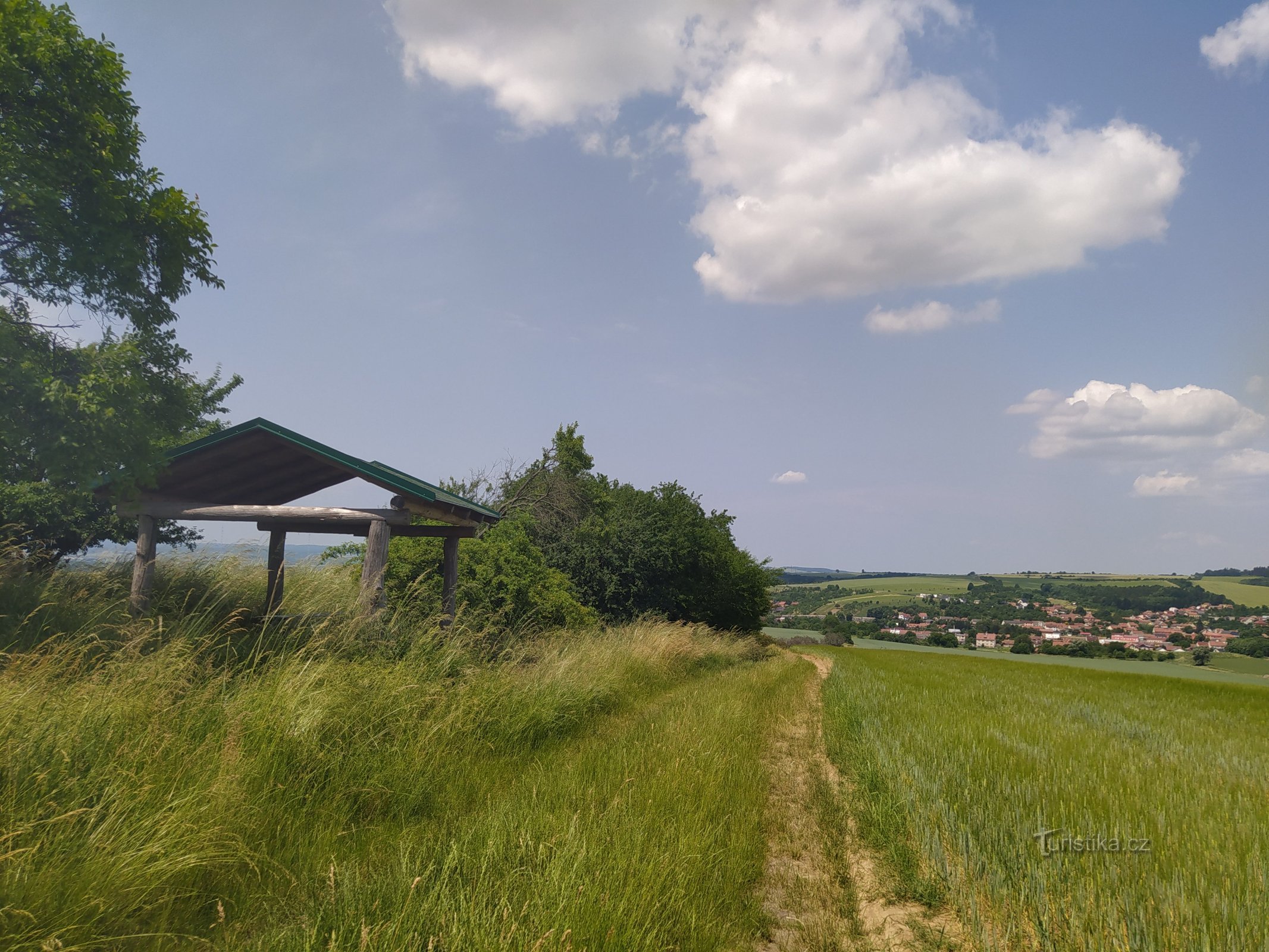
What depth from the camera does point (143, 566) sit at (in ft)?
31.1

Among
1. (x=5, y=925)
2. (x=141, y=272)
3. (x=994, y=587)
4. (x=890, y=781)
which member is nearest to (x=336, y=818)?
(x=5, y=925)

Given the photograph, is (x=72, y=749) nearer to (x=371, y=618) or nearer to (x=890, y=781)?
(x=371, y=618)

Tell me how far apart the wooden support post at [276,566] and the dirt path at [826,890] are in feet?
35.9

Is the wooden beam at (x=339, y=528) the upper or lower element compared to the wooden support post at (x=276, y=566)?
upper

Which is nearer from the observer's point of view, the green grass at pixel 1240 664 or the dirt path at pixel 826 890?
the dirt path at pixel 826 890

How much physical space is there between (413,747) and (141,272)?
11.3 m

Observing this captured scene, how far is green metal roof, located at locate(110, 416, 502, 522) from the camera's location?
9.28 m

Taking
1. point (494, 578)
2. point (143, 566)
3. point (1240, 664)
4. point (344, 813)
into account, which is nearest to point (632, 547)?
point (494, 578)

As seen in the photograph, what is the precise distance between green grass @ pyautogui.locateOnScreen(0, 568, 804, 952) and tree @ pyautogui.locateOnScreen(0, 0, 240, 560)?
262 cm

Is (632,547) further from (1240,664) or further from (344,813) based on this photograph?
(1240,664)

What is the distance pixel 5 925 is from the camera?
243 cm

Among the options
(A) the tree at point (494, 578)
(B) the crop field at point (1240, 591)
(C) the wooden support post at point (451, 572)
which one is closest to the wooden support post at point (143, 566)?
(A) the tree at point (494, 578)

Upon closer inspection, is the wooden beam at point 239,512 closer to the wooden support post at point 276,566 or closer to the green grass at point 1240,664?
the wooden support post at point 276,566

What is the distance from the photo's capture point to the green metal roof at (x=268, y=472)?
928cm
